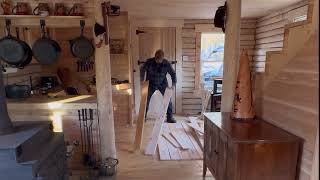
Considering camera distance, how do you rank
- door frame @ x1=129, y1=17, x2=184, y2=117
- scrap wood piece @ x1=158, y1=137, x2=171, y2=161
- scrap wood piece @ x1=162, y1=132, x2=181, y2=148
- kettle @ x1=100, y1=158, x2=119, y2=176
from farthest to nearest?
door frame @ x1=129, y1=17, x2=184, y2=117, scrap wood piece @ x1=162, y1=132, x2=181, y2=148, scrap wood piece @ x1=158, y1=137, x2=171, y2=161, kettle @ x1=100, y1=158, x2=119, y2=176

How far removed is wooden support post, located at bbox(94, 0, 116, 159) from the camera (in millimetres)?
2416

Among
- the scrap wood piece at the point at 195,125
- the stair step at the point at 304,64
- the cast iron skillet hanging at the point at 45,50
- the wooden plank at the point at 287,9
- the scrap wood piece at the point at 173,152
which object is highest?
the wooden plank at the point at 287,9

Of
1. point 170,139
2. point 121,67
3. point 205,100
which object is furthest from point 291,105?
point 205,100

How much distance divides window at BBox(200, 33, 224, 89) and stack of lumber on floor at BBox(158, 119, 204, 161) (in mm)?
1229

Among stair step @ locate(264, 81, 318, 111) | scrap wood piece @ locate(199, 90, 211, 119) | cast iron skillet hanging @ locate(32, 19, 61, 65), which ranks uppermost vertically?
cast iron skillet hanging @ locate(32, 19, 61, 65)

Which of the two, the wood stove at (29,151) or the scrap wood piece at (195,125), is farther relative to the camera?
the scrap wood piece at (195,125)

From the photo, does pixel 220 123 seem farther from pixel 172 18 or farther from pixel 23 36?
pixel 172 18

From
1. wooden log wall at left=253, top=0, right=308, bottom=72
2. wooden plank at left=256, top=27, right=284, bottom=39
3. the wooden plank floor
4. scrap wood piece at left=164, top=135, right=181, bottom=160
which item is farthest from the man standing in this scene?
wooden plank at left=256, top=27, right=284, bottom=39

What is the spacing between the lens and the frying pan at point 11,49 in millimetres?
2217

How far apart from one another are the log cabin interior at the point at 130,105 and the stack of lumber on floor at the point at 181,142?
0.02 meters

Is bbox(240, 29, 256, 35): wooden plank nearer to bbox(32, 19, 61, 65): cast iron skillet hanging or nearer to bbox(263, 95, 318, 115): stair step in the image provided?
bbox(263, 95, 318, 115): stair step

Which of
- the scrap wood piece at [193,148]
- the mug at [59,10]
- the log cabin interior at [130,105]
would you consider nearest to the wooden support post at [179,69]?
the log cabin interior at [130,105]

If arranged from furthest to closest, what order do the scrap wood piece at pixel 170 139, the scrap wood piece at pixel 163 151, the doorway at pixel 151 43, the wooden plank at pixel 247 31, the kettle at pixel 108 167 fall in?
the wooden plank at pixel 247 31, the doorway at pixel 151 43, the scrap wood piece at pixel 170 139, the scrap wood piece at pixel 163 151, the kettle at pixel 108 167

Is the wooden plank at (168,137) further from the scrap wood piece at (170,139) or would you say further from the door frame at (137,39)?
the door frame at (137,39)
